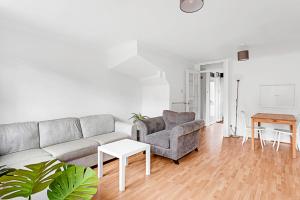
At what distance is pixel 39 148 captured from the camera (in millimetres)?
2525

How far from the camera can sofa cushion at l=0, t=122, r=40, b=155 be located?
2.27m

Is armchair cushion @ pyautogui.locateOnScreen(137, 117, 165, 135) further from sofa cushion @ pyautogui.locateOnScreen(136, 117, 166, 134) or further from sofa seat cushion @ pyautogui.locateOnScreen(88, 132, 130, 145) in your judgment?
sofa seat cushion @ pyautogui.locateOnScreen(88, 132, 130, 145)

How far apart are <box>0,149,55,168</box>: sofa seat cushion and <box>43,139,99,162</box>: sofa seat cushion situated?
11 cm

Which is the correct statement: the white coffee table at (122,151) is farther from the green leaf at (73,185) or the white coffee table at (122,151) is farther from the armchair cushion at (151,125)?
the green leaf at (73,185)

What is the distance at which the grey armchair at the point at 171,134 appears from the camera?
108 inches

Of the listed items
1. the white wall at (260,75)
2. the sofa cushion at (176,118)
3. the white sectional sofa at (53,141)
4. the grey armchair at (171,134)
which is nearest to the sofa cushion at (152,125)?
the grey armchair at (171,134)

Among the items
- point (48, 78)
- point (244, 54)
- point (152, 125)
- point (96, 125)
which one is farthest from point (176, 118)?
point (48, 78)

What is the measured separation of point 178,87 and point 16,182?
4254mm

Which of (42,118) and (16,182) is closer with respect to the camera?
(16,182)

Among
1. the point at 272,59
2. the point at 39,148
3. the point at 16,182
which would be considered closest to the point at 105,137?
the point at 39,148

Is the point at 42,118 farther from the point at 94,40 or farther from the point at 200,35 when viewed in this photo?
the point at 200,35

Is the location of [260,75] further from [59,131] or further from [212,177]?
[59,131]

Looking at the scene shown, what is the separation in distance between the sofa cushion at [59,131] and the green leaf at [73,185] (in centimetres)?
211

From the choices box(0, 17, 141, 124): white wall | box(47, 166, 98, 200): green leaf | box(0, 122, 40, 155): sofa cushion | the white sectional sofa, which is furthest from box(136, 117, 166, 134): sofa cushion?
box(47, 166, 98, 200): green leaf
